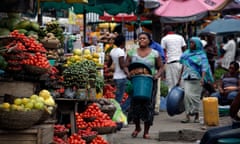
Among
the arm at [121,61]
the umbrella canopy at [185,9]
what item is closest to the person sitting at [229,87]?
the arm at [121,61]

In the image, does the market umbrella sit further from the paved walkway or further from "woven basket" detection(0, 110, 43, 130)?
"woven basket" detection(0, 110, 43, 130)

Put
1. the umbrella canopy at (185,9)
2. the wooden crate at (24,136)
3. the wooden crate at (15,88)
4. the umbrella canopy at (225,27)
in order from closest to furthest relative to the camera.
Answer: the wooden crate at (24,136) → the wooden crate at (15,88) → the umbrella canopy at (185,9) → the umbrella canopy at (225,27)

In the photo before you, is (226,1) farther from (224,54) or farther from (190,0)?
(224,54)

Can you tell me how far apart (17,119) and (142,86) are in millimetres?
4441

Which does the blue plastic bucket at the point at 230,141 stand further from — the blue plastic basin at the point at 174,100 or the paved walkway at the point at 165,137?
the blue plastic basin at the point at 174,100

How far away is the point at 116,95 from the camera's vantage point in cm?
1430

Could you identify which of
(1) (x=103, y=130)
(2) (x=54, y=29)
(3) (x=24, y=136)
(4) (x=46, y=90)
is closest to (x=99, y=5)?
(2) (x=54, y=29)

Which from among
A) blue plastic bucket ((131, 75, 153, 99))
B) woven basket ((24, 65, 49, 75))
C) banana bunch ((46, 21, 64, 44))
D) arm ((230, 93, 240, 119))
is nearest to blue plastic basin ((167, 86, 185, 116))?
blue plastic bucket ((131, 75, 153, 99))

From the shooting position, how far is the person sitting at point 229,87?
1524cm

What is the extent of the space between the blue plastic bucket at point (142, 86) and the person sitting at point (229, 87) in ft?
12.6

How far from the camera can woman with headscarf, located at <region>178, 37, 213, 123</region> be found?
13695mm

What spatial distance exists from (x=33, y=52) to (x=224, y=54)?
2134 cm

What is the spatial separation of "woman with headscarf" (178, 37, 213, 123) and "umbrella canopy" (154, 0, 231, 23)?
4.86 metres

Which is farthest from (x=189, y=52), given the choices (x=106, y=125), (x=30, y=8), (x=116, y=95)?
(x=30, y=8)
